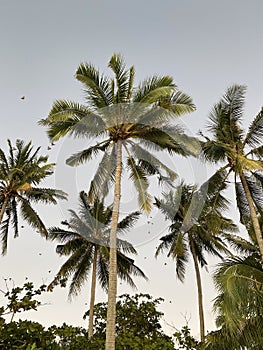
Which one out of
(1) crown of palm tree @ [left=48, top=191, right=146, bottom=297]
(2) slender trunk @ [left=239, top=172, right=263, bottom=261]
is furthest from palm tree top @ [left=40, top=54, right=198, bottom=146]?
(1) crown of palm tree @ [left=48, top=191, right=146, bottom=297]

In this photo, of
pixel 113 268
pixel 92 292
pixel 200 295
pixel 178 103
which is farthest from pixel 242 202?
pixel 92 292

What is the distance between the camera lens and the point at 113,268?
37.8 ft

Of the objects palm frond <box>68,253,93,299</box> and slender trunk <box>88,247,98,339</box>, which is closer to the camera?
slender trunk <box>88,247,98,339</box>

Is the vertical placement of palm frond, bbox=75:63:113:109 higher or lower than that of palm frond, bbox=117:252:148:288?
higher

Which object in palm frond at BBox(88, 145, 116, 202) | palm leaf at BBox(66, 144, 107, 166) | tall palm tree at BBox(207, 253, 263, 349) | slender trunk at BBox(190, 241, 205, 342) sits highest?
palm leaf at BBox(66, 144, 107, 166)

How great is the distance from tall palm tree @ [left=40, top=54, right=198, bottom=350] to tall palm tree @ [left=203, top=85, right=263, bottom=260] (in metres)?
1.13

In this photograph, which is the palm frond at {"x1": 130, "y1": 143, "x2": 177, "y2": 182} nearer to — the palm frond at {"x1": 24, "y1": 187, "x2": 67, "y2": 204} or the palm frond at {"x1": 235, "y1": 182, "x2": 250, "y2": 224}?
the palm frond at {"x1": 235, "y1": 182, "x2": 250, "y2": 224}

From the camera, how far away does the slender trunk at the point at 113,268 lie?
10.2 metres

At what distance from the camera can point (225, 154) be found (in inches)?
536

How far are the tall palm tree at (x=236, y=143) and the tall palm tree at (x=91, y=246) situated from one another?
752cm

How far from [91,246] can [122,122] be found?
1110 cm

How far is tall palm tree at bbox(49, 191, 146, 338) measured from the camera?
68.4 ft

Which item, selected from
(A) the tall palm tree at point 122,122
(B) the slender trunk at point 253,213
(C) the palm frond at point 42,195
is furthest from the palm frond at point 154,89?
(C) the palm frond at point 42,195

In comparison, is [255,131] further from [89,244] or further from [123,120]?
[89,244]
